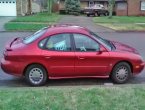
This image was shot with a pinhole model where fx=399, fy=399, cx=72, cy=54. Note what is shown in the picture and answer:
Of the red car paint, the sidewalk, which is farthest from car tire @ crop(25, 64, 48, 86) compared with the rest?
the sidewalk

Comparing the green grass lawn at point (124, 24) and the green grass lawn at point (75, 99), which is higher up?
the green grass lawn at point (124, 24)

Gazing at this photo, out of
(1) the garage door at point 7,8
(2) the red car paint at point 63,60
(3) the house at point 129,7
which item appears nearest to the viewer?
(2) the red car paint at point 63,60

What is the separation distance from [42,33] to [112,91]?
9.19 ft

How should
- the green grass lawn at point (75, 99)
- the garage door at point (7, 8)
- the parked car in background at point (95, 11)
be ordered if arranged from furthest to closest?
the parked car in background at point (95, 11)
the garage door at point (7, 8)
the green grass lawn at point (75, 99)

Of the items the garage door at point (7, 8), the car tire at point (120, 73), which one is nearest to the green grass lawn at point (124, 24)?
the garage door at point (7, 8)

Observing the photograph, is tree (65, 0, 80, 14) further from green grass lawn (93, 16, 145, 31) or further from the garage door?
green grass lawn (93, 16, 145, 31)

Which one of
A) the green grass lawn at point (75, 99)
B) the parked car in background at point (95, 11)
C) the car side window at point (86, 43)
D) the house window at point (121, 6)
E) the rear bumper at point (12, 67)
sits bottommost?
the green grass lawn at point (75, 99)

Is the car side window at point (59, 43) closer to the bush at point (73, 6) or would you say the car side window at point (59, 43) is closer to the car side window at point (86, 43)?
the car side window at point (86, 43)

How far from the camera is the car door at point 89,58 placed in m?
9.95

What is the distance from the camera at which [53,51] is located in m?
9.92

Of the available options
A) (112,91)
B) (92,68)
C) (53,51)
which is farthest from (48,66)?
(112,91)

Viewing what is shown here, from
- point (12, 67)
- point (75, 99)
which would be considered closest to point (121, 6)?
point (12, 67)

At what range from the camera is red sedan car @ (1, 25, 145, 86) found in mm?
9852

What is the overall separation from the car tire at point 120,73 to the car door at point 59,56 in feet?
3.64
